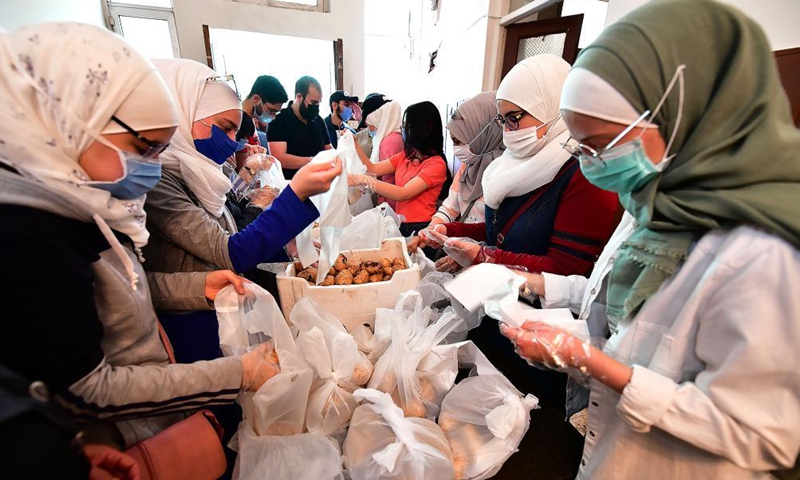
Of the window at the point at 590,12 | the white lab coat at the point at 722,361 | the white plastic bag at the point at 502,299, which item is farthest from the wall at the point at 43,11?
the window at the point at 590,12

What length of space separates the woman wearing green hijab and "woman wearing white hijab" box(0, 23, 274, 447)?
2.89 ft

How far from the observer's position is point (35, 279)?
53 centimetres

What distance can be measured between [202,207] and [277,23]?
594 cm

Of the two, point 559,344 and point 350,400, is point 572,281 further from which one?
point 350,400

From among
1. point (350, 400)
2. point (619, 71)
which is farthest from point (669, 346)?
point (350, 400)

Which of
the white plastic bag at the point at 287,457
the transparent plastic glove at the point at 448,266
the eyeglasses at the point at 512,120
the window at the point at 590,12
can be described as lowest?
the white plastic bag at the point at 287,457

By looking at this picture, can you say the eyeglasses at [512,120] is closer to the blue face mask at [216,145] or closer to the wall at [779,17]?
the wall at [779,17]

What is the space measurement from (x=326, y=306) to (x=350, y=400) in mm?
398

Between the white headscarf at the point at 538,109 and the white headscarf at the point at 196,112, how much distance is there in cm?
108

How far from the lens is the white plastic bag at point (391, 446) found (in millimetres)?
815

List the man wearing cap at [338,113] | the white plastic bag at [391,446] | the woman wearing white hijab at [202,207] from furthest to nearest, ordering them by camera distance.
Answer: the man wearing cap at [338,113] → the woman wearing white hijab at [202,207] → the white plastic bag at [391,446]

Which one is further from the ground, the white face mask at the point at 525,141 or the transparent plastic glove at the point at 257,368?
the white face mask at the point at 525,141

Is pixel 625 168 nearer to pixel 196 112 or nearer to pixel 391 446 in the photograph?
pixel 391 446

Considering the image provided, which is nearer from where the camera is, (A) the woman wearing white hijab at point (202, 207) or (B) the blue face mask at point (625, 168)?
(B) the blue face mask at point (625, 168)
